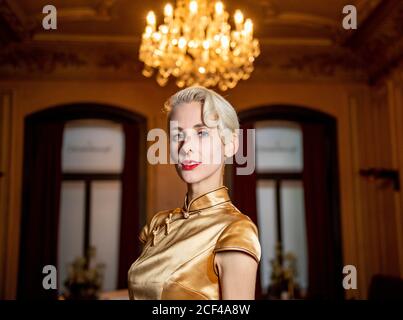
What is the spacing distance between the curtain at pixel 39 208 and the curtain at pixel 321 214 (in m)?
2.54

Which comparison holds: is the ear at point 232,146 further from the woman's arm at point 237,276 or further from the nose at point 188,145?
the woman's arm at point 237,276

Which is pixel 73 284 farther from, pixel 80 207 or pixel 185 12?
pixel 185 12

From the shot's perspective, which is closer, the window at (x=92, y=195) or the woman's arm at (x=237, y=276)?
the woman's arm at (x=237, y=276)

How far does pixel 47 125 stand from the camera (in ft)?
16.1

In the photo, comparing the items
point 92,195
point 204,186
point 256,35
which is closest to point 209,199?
point 204,186

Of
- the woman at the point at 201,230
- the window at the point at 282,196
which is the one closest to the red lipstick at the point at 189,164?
the woman at the point at 201,230

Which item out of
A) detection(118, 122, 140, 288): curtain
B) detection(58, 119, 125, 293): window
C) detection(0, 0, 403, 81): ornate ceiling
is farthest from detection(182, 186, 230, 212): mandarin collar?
detection(58, 119, 125, 293): window

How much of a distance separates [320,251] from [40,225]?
2897 millimetres

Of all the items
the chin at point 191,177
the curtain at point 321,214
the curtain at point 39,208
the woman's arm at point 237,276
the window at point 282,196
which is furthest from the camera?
the window at point 282,196

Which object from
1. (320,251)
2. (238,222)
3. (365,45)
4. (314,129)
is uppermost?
(365,45)

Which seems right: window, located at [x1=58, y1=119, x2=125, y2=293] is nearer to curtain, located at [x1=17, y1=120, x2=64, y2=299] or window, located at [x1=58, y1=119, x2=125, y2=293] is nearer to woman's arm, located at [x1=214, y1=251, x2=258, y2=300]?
curtain, located at [x1=17, y1=120, x2=64, y2=299]

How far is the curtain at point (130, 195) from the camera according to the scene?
465 cm
